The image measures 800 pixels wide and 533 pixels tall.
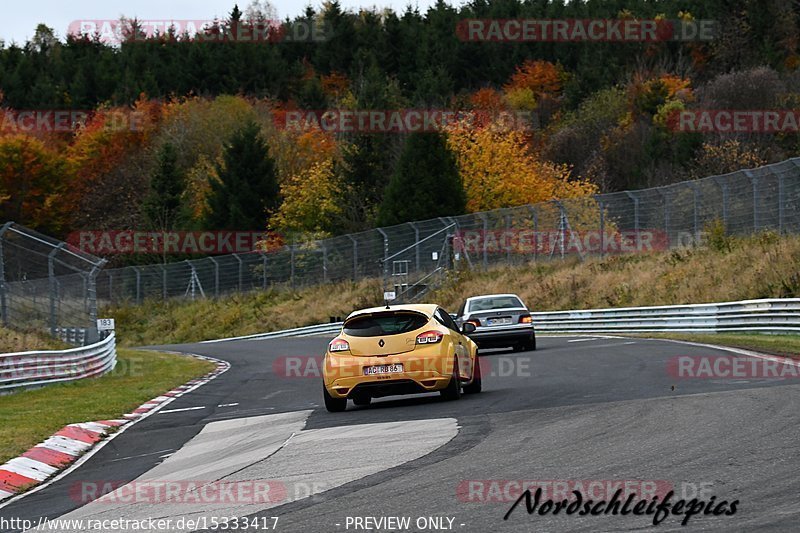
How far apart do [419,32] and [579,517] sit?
114 m

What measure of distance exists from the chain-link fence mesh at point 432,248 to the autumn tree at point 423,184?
9.95 m

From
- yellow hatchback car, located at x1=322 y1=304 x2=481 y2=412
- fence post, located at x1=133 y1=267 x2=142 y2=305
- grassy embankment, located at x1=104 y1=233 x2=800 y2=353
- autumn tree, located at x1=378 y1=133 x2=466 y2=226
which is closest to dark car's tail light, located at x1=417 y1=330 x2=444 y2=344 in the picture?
yellow hatchback car, located at x1=322 y1=304 x2=481 y2=412

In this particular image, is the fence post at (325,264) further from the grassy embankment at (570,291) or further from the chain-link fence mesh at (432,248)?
the grassy embankment at (570,291)

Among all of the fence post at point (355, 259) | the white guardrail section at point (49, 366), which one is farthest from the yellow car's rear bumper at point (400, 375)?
the fence post at point (355, 259)

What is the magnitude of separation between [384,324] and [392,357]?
0.59 metres

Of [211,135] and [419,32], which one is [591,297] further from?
[419,32]

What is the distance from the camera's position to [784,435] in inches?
378

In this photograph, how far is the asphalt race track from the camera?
24.2ft

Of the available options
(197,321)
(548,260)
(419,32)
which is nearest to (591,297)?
(548,260)

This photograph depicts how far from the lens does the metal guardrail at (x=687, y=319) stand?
26.3 meters

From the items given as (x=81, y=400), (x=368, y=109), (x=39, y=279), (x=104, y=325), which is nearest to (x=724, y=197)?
(x=104, y=325)

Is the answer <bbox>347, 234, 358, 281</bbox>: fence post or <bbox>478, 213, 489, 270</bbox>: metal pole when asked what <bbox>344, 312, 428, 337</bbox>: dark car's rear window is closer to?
<bbox>478, 213, 489, 270</bbox>: metal pole

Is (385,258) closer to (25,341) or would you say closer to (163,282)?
(163,282)

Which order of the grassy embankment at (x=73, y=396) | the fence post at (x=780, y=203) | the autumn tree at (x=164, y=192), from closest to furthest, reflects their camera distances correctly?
1. the grassy embankment at (x=73, y=396)
2. the fence post at (x=780, y=203)
3. the autumn tree at (x=164, y=192)
